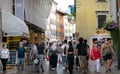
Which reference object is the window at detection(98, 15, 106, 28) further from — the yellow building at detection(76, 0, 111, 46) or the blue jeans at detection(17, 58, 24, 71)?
the blue jeans at detection(17, 58, 24, 71)

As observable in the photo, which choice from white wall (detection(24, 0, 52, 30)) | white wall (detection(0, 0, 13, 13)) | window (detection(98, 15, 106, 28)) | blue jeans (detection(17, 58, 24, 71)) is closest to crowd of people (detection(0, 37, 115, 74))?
blue jeans (detection(17, 58, 24, 71))

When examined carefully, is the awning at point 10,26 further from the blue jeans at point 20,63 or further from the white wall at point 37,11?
the white wall at point 37,11

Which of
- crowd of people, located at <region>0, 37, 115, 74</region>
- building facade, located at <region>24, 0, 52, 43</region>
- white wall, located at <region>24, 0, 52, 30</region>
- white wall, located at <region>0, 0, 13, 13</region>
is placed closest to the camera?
crowd of people, located at <region>0, 37, 115, 74</region>

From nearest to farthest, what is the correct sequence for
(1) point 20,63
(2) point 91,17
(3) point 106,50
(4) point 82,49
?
(4) point 82,49 < (3) point 106,50 < (1) point 20,63 < (2) point 91,17

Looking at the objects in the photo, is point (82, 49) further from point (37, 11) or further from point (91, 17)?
point (91, 17)

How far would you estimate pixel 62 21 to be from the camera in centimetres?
15962

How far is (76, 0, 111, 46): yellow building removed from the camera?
55.6 m

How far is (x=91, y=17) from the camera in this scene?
5603 cm

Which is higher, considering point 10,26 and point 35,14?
point 35,14

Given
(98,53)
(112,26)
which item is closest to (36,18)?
(112,26)

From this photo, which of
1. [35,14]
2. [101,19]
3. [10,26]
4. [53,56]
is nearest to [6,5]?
[10,26]

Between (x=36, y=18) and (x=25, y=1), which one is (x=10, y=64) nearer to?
(x=25, y=1)

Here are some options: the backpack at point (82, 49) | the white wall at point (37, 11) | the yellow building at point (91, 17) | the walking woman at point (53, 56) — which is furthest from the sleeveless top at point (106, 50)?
the yellow building at point (91, 17)

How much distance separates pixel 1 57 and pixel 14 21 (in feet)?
24.1
